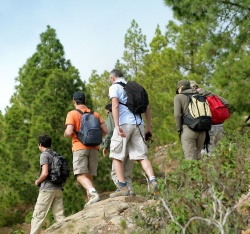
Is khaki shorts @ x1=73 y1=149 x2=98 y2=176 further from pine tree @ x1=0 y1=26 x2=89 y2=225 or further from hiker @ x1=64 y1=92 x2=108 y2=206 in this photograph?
pine tree @ x1=0 y1=26 x2=89 y2=225

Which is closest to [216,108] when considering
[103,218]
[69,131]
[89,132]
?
[89,132]

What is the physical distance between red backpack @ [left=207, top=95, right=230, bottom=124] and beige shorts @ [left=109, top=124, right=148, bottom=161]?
1205mm

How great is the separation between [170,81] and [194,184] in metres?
12.1

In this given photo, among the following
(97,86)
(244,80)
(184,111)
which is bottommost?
(184,111)

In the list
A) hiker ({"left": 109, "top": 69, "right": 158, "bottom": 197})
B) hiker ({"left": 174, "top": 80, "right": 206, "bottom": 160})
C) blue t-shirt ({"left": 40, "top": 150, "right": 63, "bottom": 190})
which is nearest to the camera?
hiker ({"left": 109, "top": 69, "right": 158, "bottom": 197})

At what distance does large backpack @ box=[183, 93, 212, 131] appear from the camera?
19.5ft

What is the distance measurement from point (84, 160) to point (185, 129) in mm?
1251

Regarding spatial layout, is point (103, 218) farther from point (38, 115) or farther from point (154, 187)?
point (38, 115)

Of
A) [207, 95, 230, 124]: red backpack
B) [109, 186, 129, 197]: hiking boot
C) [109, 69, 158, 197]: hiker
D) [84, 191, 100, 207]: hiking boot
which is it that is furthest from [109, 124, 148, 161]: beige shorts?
[207, 95, 230, 124]: red backpack

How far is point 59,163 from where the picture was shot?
594 cm

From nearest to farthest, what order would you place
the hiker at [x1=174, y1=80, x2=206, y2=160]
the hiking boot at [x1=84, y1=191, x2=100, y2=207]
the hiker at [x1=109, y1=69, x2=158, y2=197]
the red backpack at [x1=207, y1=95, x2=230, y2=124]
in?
the hiker at [x1=109, y1=69, x2=158, y2=197] < the hiking boot at [x1=84, y1=191, x2=100, y2=207] < the hiker at [x1=174, y1=80, x2=206, y2=160] < the red backpack at [x1=207, y1=95, x2=230, y2=124]

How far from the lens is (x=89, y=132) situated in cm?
584

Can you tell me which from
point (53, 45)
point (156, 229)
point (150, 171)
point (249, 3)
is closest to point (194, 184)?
point (156, 229)

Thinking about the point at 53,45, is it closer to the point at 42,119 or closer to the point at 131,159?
the point at 42,119
